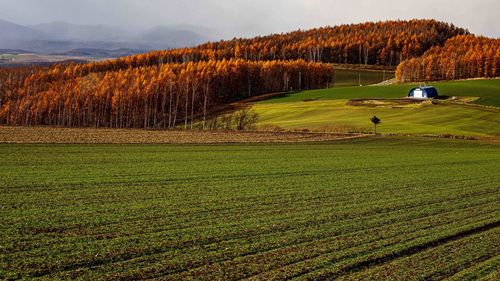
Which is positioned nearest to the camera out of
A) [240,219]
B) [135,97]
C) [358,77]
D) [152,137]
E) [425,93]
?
[240,219]

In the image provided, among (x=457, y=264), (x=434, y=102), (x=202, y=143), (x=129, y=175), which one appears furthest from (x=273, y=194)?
(x=434, y=102)

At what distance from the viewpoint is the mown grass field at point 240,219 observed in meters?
16.6

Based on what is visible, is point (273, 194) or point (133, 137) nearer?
point (273, 194)

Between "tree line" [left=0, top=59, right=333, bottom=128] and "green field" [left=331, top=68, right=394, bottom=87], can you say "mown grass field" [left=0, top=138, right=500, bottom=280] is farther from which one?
"green field" [left=331, top=68, right=394, bottom=87]

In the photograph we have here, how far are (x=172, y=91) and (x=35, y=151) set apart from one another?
8679 centimetres

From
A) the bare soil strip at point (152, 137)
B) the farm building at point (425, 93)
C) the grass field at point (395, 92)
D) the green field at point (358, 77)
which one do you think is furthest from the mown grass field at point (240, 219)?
the green field at point (358, 77)

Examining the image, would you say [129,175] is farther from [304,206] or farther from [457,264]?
[457,264]

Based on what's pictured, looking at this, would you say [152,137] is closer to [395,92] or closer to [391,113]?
[391,113]

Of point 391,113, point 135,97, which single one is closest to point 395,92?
point 391,113

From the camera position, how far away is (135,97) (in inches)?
4978

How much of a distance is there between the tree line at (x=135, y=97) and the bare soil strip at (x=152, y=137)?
149 feet

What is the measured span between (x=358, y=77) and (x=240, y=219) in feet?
567

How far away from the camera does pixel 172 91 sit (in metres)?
129

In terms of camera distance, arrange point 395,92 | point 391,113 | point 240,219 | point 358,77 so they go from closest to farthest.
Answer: point 240,219, point 391,113, point 395,92, point 358,77
